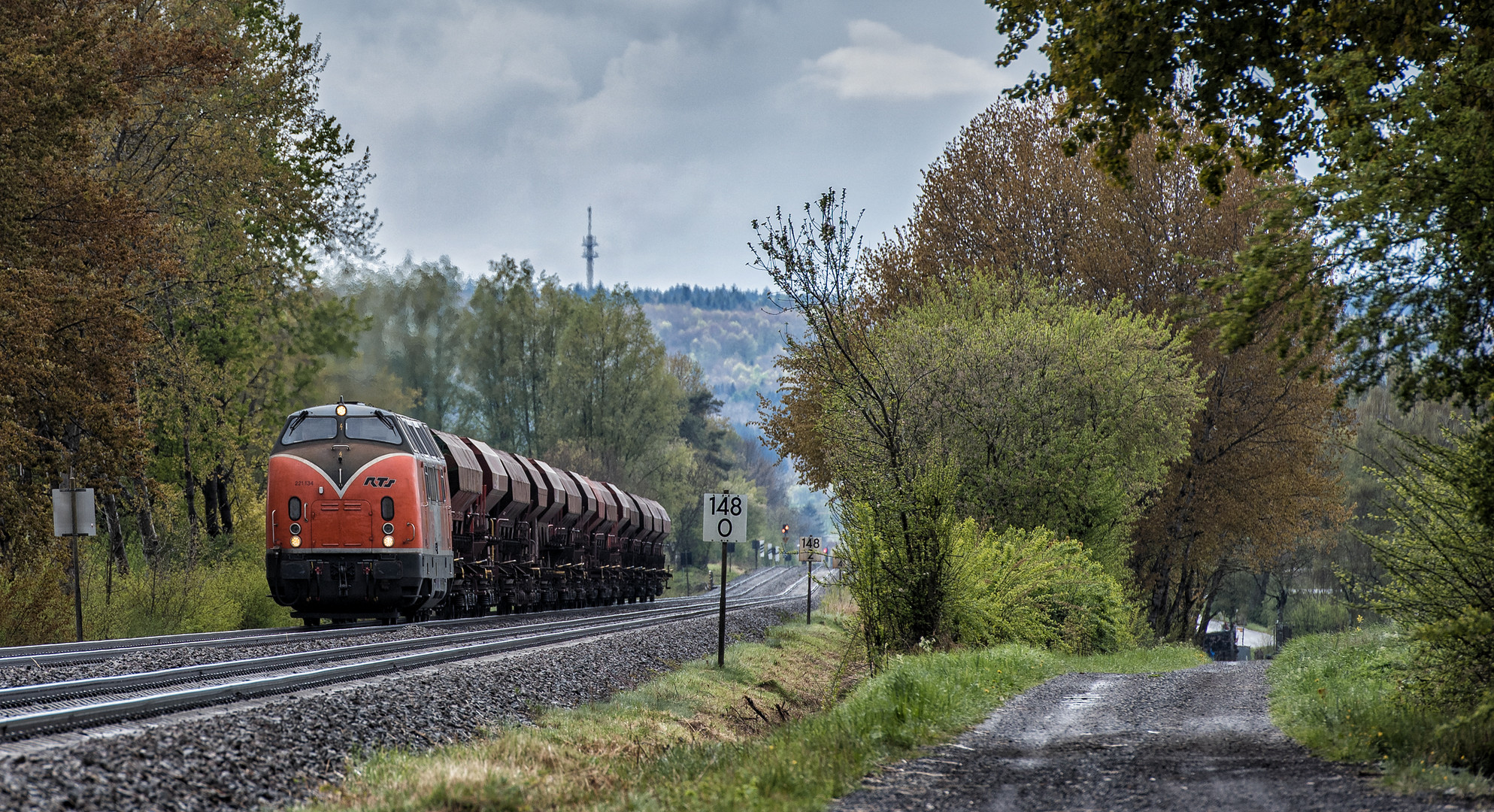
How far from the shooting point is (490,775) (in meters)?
8.35

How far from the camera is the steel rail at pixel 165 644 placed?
49.4 feet

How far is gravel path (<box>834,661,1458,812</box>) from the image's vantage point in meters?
7.54

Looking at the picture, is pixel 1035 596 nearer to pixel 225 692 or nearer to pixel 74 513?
pixel 225 692

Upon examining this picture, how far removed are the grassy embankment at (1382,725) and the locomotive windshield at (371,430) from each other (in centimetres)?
1635

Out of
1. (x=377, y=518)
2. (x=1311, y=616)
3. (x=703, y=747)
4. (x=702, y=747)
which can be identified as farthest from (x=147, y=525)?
(x=1311, y=616)

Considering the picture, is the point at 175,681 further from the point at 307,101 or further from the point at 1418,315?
the point at 307,101

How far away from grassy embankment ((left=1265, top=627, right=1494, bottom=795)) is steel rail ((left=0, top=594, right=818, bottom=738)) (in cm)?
946

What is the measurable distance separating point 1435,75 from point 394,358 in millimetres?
59867

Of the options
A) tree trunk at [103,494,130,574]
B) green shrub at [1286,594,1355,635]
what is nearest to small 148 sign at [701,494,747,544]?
tree trunk at [103,494,130,574]

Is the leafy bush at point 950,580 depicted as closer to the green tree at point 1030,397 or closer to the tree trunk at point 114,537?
the green tree at point 1030,397

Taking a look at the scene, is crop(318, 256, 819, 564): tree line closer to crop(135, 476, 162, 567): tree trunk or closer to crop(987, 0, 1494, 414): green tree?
crop(135, 476, 162, 567): tree trunk

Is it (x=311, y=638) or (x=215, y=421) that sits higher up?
(x=215, y=421)

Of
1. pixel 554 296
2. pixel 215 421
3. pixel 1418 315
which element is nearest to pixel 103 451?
pixel 215 421

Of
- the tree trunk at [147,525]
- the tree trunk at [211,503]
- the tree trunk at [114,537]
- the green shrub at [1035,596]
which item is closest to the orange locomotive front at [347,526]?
the tree trunk at [147,525]
